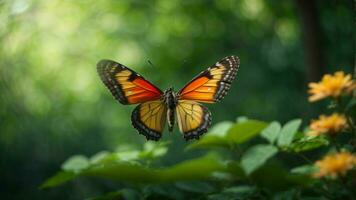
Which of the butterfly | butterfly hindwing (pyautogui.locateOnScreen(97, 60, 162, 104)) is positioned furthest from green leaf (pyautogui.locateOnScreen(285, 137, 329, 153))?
butterfly hindwing (pyautogui.locateOnScreen(97, 60, 162, 104))

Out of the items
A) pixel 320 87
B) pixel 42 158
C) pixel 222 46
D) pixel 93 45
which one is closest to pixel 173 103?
pixel 42 158

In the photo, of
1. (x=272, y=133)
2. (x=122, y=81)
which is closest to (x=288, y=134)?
(x=272, y=133)

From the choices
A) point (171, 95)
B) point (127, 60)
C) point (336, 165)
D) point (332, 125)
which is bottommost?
point (336, 165)

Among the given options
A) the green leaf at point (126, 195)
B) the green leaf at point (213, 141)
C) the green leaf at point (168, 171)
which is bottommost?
the green leaf at point (168, 171)

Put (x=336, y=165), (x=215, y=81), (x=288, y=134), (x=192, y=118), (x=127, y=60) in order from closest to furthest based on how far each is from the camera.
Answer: (x=336, y=165) < (x=288, y=134) < (x=215, y=81) < (x=192, y=118) < (x=127, y=60)

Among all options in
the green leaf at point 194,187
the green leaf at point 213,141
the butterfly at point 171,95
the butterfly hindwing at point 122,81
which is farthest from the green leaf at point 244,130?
the butterfly hindwing at point 122,81

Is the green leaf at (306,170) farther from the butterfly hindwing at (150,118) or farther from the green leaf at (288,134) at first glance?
the butterfly hindwing at (150,118)

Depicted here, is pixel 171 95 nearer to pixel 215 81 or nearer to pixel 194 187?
pixel 215 81

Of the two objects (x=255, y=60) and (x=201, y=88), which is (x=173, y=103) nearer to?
(x=201, y=88)
